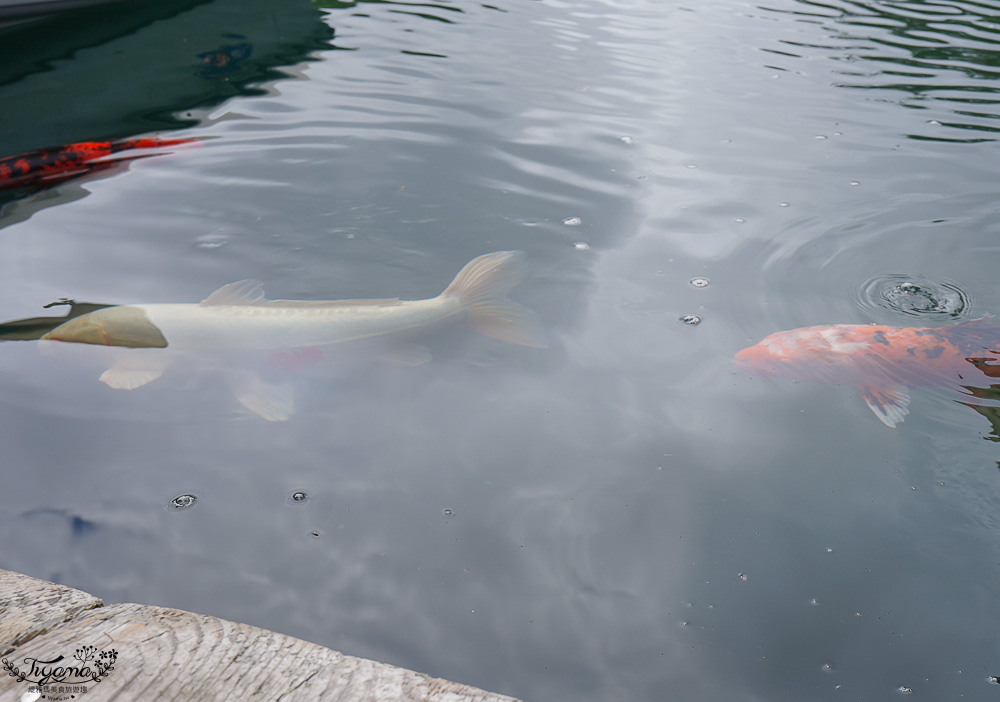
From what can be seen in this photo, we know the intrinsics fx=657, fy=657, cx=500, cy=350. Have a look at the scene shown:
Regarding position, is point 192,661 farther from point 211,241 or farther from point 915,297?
point 915,297

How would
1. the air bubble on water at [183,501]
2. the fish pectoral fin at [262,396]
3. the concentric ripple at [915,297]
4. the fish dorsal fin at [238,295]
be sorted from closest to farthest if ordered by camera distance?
1. the air bubble on water at [183,501]
2. the fish pectoral fin at [262,396]
3. the fish dorsal fin at [238,295]
4. the concentric ripple at [915,297]

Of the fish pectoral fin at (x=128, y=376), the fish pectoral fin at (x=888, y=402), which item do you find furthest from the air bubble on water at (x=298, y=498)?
the fish pectoral fin at (x=888, y=402)

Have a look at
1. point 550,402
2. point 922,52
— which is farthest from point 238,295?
point 922,52

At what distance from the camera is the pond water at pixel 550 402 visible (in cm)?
218

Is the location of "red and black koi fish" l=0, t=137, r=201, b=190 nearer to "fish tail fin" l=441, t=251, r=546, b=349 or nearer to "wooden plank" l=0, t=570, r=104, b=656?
"fish tail fin" l=441, t=251, r=546, b=349

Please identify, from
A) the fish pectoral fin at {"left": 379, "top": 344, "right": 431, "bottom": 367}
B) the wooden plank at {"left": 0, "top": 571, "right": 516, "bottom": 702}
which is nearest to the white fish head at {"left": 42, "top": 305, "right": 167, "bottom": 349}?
the fish pectoral fin at {"left": 379, "top": 344, "right": 431, "bottom": 367}

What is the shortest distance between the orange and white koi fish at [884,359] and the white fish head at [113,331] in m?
2.91

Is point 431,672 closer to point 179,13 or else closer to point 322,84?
point 322,84

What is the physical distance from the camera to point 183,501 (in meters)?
2.53

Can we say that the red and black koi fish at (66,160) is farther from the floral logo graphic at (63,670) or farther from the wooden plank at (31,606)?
the floral logo graphic at (63,670)

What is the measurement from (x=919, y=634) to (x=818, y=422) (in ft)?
3.42

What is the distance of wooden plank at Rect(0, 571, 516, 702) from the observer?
5.09 ft

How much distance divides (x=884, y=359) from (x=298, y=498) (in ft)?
9.01

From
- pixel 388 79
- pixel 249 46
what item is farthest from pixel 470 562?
pixel 249 46
